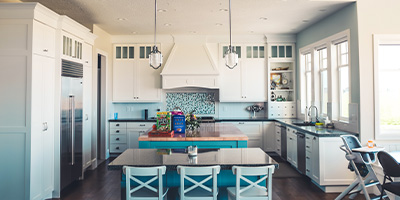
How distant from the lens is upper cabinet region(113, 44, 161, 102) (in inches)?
264

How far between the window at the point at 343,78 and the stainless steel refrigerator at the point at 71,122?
15.1ft

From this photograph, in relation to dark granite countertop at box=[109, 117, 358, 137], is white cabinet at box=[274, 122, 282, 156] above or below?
below

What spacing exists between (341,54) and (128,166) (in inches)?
164

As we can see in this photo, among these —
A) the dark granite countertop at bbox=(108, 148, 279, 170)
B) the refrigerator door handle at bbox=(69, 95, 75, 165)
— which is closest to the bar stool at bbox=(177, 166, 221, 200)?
the dark granite countertop at bbox=(108, 148, 279, 170)

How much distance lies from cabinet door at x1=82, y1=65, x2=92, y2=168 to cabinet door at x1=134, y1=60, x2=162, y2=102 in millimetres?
1668

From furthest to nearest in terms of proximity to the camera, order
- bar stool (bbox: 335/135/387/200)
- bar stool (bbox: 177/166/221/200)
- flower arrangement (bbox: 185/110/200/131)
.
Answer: flower arrangement (bbox: 185/110/200/131), bar stool (bbox: 335/135/387/200), bar stool (bbox: 177/166/221/200)

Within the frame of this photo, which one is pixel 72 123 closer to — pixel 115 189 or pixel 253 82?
pixel 115 189

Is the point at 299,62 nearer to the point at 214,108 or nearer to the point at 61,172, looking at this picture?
the point at 214,108

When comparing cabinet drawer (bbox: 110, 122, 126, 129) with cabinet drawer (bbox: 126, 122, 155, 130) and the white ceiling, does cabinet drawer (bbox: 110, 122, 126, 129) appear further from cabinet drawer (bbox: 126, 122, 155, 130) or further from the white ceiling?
the white ceiling

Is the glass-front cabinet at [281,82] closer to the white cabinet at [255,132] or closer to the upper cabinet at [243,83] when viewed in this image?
the upper cabinet at [243,83]

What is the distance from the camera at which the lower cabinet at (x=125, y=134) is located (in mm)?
6402

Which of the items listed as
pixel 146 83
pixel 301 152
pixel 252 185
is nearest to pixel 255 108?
pixel 301 152

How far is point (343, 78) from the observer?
464 centimetres

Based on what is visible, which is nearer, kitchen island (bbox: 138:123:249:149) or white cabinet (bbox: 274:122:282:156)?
kitchen island (bbox: 138:123:249:149)
